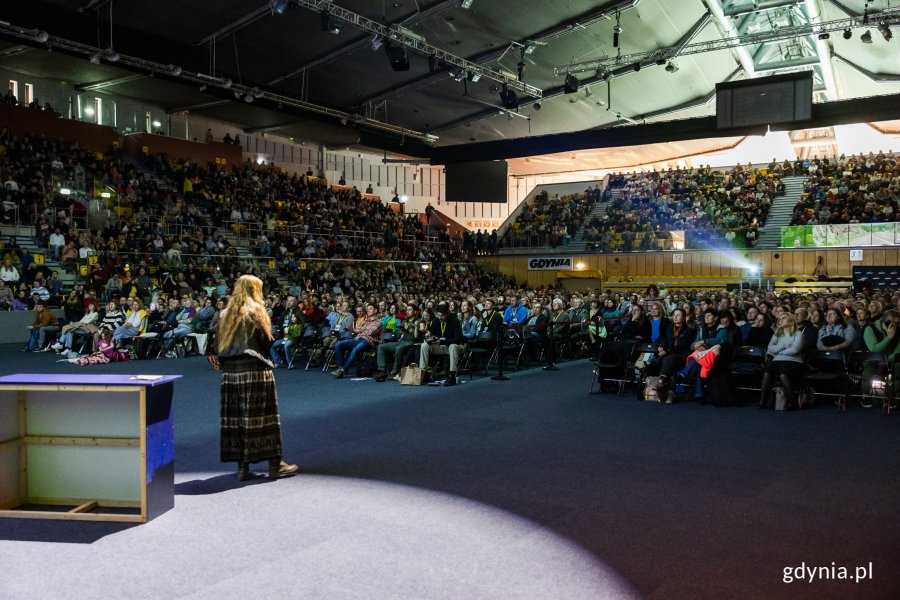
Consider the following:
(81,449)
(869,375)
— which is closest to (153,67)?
(81,449)

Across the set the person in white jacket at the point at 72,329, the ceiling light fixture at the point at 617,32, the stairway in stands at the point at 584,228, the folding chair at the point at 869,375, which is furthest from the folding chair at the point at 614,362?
the stairway in stands at the point at 584,228

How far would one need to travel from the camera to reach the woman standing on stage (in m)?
4.91

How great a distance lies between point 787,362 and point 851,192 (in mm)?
19763

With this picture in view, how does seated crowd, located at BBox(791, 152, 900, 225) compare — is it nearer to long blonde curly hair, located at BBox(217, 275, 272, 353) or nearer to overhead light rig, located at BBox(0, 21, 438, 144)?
overhead light rig, located at BBox(0, 21, 438, 144)

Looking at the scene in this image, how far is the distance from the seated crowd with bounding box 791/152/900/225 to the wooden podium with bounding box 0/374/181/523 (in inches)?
927

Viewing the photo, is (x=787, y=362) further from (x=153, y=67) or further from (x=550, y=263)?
(x=550, y=263)

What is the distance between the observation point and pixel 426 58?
19.9 m

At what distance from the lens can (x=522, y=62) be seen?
1923cm

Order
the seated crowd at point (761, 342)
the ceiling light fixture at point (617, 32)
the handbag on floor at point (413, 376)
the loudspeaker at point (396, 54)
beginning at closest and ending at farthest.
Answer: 1. the seated crowd at point (761, 342)
2. the handbag on floor at point (413, 376)
3. the loudspeaker at point (396, 54)
4. the ceiling light fixture at point (617, 32)

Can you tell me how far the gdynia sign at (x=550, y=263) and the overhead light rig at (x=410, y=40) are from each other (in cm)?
827

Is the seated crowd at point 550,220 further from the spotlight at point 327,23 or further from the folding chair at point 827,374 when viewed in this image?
the folding chair at point 827,374

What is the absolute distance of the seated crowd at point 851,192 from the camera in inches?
903

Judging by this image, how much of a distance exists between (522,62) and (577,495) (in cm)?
1651

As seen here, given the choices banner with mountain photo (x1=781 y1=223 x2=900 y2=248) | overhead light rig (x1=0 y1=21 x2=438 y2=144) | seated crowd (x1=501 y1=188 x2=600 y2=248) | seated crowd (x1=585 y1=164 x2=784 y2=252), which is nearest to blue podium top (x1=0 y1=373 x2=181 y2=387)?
overhead light rig (x1=0 y1=21 x2=438 y2=144)
